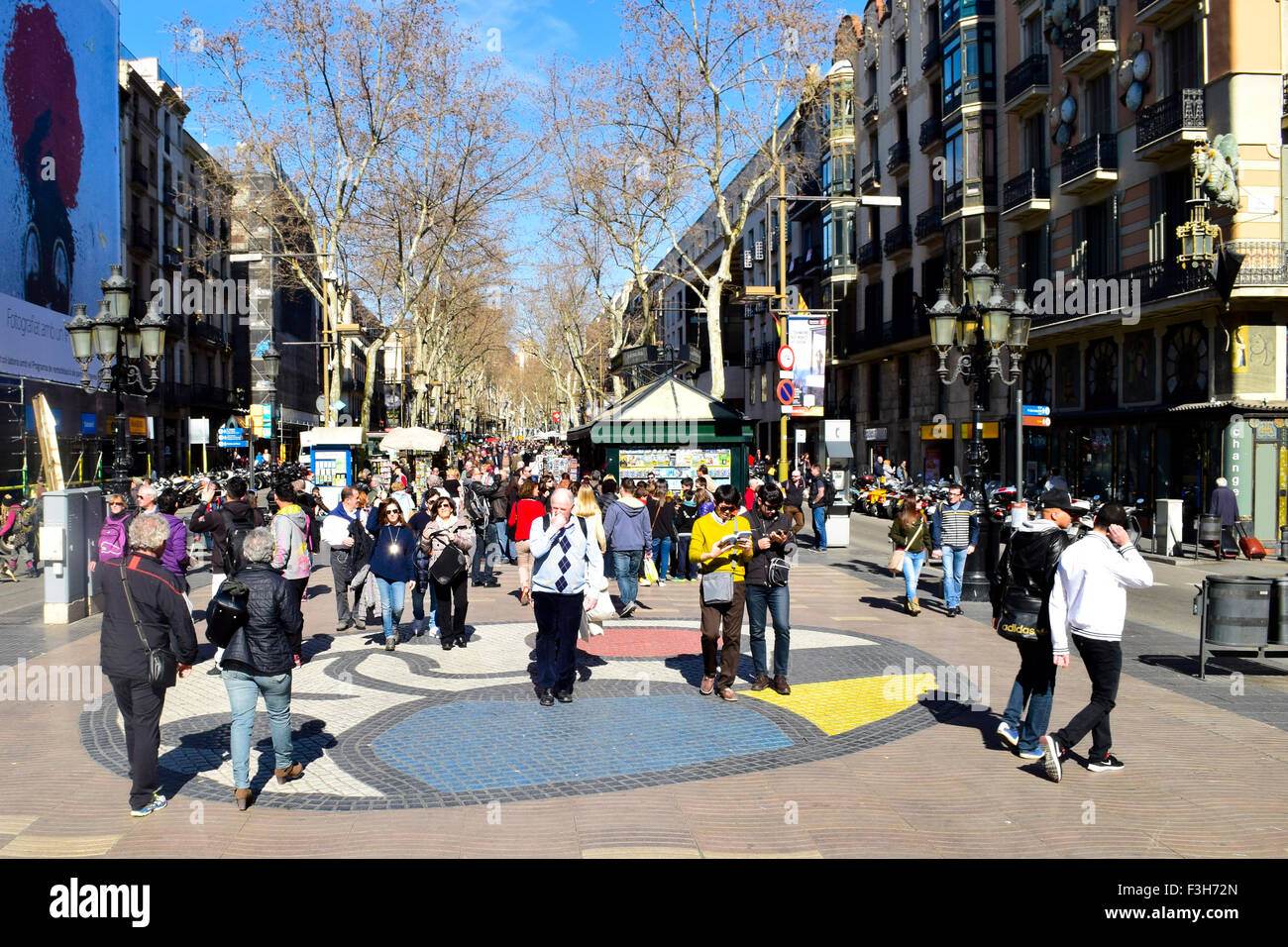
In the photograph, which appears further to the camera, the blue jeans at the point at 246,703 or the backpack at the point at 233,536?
the backpack at the point at 233,536

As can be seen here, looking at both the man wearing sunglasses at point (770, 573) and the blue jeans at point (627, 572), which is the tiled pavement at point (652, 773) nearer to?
the man wearing sunglasses at point (770, 573)

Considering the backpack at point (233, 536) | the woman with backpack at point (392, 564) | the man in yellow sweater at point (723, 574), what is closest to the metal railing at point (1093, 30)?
the man in yellow sweater at point (723, 574)

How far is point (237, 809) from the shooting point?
5734mm

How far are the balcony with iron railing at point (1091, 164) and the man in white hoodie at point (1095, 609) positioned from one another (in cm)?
2169

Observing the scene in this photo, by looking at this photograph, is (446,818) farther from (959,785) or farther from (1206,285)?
(1206,285)

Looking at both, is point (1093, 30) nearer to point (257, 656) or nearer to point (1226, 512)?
point (1226, 512)

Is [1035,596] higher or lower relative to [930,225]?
lower

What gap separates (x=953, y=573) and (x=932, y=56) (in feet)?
91.0

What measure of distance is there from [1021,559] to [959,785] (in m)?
1.53

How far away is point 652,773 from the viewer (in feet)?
20.9

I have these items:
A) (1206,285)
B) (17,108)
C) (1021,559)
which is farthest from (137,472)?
(1021,559)

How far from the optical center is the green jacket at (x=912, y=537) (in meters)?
12.7

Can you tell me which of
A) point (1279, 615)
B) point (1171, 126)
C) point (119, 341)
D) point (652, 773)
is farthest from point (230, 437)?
point (1279, 615)

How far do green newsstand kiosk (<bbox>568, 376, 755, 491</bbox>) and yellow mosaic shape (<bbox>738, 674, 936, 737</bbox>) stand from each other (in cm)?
1050
